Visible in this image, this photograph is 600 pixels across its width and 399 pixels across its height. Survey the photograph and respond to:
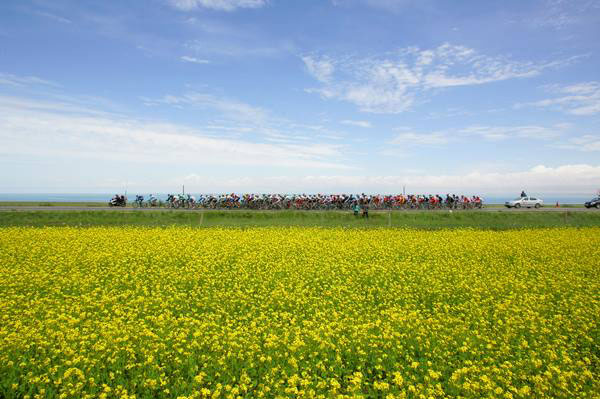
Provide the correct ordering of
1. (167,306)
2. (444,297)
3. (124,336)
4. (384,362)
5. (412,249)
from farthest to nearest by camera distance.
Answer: (412,249) < (444,297) < (167,306) < (124,336) < (384,362)

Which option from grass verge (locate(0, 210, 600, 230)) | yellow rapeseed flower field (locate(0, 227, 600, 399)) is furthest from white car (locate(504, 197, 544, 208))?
yellow rapeseed flower field (locate(0, 227, 600, 399))

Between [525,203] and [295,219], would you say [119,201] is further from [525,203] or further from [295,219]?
[525,203]

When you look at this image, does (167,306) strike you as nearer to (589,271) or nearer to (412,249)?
(412,249)

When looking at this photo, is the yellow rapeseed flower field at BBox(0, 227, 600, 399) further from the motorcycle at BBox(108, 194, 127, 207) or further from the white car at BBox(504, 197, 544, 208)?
the white car at BBox(504, 197, 544, 208)

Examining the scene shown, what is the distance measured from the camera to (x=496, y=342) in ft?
26.3

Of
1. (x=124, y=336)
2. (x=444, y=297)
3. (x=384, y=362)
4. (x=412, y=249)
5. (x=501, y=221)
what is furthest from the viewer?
(x=501, y=221)

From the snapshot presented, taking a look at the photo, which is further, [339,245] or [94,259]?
[339,245]

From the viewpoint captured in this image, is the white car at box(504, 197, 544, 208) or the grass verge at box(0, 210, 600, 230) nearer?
the grass verge at box(0, 210, 600, 230)

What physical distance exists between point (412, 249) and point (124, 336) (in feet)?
46.9

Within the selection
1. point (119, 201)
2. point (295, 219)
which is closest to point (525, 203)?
point (295, 219)

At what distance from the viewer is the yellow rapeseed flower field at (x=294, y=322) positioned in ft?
20.6

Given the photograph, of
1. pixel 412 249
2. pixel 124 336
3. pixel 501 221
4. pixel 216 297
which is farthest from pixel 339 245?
pixel 501 221

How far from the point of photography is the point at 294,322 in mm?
8773

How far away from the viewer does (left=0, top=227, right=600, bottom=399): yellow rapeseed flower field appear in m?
6.28
